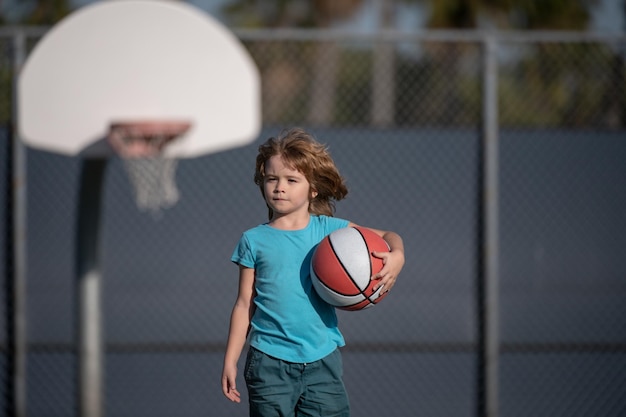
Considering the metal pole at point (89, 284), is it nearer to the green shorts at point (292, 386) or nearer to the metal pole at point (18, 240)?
the metal pole at point (18, 240)

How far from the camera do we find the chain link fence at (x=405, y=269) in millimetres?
5754

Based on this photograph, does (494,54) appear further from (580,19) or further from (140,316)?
(580,19)

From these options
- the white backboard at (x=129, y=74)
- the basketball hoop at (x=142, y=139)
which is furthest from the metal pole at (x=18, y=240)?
the basketball hoop at (x=142, y=139)

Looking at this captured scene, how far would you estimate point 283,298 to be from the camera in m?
2.77

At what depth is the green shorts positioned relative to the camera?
2.76m

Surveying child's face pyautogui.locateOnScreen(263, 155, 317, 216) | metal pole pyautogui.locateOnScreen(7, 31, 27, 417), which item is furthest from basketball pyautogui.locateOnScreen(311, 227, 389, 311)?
metal pole pyautogui.locateOnScreen(7, 31, 27, 417)

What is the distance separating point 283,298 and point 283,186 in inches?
14.0

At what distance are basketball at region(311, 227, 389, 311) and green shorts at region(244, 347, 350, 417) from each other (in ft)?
0.71

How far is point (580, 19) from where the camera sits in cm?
1551

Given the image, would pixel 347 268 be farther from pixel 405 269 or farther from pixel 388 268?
pixel 405 269

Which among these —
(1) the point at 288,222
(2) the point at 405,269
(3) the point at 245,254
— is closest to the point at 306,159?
(1) the point at 288,222

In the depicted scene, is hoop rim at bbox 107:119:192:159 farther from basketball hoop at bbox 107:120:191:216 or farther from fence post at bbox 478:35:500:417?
fence post at bbox 478:35:500:417

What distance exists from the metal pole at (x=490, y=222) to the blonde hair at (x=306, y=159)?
198 centimetres

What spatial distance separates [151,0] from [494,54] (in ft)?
6.13
